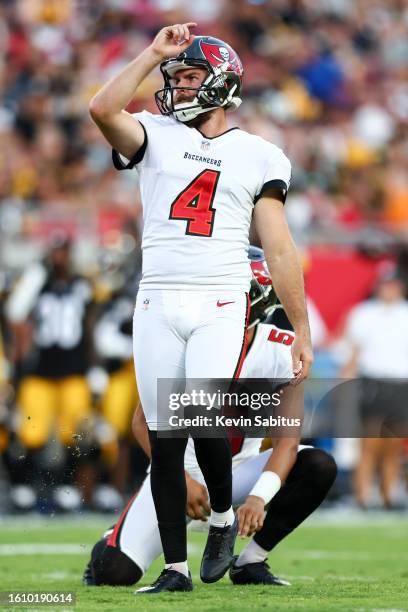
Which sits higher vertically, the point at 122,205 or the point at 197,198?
the point at 122,205

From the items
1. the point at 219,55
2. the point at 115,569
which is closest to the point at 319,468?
the point at 115,569

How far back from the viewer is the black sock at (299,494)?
4.89 metres

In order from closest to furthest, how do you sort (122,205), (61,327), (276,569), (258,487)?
(258,487)
(276,569)
(61,327)
(122,205)

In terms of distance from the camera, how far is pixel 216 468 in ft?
14.3

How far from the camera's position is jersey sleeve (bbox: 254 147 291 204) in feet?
14.8

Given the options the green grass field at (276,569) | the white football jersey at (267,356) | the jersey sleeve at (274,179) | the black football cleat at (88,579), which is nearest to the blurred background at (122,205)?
the green grass field at (276,569)

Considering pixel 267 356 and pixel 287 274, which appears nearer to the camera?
pixel 287 274

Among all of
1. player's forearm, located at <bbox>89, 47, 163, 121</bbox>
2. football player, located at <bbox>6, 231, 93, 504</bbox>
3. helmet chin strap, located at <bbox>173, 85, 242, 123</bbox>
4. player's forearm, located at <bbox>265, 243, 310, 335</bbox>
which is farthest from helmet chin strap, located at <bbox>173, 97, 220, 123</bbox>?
football player, located at <bbox>6, 231, 93, 504</bbox>

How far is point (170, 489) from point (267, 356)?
0.86 m

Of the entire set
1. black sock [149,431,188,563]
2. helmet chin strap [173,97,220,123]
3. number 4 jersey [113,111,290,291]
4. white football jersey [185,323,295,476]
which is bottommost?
black sock [149,431,188,563]

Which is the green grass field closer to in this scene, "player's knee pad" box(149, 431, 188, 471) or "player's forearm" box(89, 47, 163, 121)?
"player's knee pad" box(149, 431, 188, 471)

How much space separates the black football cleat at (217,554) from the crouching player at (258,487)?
10.5 inches

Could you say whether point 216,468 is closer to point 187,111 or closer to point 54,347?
point 187,111

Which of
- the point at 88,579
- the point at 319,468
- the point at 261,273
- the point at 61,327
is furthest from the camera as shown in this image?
the point at 61,327
